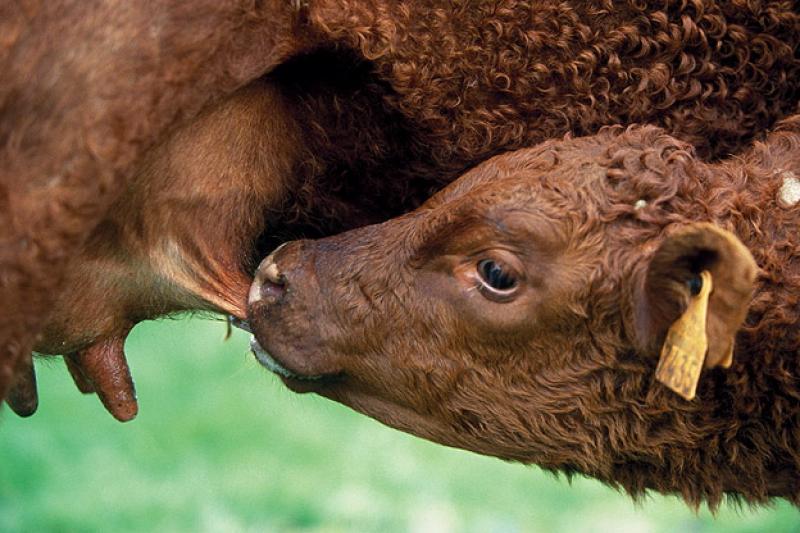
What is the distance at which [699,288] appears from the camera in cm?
419

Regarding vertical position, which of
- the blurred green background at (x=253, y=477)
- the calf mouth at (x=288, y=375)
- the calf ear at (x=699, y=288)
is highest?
the calf ear at (x=699, y=288)

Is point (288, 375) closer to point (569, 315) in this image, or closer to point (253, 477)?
point (569, 315)

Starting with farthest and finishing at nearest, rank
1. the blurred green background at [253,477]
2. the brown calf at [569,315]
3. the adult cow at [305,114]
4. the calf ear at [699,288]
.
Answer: the blurred green background at [253,477] → the brown calf at [569,315] → the adult cow at [305,114] → the calf ear at [699,288]

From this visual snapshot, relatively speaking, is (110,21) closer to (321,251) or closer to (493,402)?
(321,251)

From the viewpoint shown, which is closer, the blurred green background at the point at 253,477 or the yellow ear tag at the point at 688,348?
the yellow ear tag at the point at 688,348

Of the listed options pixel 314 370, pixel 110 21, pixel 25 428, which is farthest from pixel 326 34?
pixel 25 428

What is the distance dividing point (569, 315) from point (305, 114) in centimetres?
114

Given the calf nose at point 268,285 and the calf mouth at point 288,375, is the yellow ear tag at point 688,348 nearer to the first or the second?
the calf mouth at point 288,375

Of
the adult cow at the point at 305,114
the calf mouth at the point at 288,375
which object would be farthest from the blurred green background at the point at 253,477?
the calf mouth at the point at 288,375

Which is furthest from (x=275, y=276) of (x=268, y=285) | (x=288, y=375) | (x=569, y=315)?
(x=569, y=315)

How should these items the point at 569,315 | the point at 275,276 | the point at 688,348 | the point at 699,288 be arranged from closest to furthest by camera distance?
the point at 688,348, the point at 699,288, the point at 569,315, the point at 275,276

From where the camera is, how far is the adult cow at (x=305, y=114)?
412 cm

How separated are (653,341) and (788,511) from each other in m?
5.08

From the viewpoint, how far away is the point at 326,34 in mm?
4438
